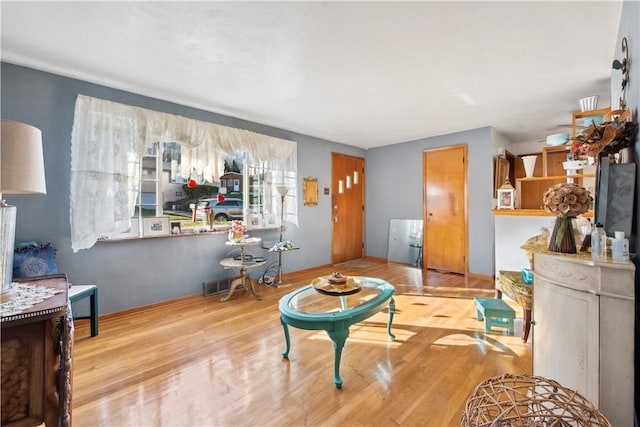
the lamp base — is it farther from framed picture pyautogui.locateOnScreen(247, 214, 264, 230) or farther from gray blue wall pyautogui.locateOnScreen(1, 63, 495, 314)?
framed picture pyautogui.locateOnScreen(247, 214, 264, 230)

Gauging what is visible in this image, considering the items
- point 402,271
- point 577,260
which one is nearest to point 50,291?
Answer: point 577,260

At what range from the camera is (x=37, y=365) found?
37.9 inches

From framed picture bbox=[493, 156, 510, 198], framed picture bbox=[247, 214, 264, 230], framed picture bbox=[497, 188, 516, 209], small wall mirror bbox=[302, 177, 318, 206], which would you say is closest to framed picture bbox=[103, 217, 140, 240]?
framed picture bbox=[247, 214, 264, 230]

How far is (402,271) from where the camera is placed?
4.68 metres

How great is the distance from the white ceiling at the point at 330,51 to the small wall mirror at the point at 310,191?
145 cm

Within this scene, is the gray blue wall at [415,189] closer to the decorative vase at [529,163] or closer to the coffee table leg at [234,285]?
the decorative vase at [529,163]

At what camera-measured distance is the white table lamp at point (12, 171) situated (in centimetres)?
111

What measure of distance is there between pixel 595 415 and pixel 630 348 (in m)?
0.44

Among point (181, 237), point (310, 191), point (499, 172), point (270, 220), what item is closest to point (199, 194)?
point (181, 237)

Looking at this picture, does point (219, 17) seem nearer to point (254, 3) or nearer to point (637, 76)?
point (254, 3)

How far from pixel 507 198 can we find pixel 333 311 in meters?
3.04

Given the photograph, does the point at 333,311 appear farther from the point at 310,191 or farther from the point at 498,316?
the point at 310,191

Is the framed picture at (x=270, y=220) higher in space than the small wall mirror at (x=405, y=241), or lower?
higher

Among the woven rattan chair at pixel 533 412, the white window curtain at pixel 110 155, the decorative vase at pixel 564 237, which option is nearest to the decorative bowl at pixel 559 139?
the decorative vase at pixel 564 237
